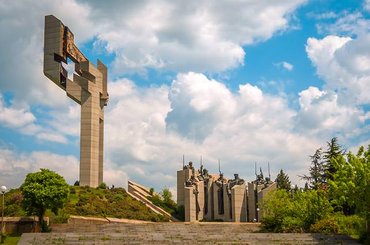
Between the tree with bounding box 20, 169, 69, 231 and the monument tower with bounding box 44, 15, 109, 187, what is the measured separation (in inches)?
827

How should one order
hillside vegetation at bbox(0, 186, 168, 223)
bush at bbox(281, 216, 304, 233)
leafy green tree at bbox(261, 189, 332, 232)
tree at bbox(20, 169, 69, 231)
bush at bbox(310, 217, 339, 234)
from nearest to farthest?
bush at bbox(310, 217, 339, 234) → bush at bbox(281, 216, 304, 233) → leafy green tree at bbox(261, 189, 332, 232) → tree at bbox(20, 169, 69, 231) → hillside vegetation at bbox(0, 186, 168, 223)

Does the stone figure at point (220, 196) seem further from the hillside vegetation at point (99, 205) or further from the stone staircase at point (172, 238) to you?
the stone staircase at point (172, 238)

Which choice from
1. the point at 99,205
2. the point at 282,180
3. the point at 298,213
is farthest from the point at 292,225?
the point at 282,180

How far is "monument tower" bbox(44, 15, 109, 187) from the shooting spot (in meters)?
49.9

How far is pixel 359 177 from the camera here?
23125 millimetres

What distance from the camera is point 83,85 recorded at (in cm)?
5300

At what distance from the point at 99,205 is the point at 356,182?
26.8 meters

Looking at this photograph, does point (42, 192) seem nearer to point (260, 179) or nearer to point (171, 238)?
point (171, 238)

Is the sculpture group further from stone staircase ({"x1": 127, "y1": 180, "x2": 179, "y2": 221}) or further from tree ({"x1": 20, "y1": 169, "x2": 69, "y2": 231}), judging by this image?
tree ({"x1": 20, "y1": 169, "x2": 69, "y2": 231})

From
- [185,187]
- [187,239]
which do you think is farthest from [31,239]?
[185,187]

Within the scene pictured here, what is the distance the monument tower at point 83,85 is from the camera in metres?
49.9

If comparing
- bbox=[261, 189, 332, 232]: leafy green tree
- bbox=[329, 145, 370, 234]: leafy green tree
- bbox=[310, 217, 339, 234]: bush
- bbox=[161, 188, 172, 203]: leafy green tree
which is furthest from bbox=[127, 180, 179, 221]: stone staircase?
bbox=[329, 145, 370, 234]: leafy green tree

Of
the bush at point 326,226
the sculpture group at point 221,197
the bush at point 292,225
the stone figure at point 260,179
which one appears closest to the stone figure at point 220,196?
the sculpture group at point 221,197

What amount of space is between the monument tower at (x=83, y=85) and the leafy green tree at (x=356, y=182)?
32.1 m
